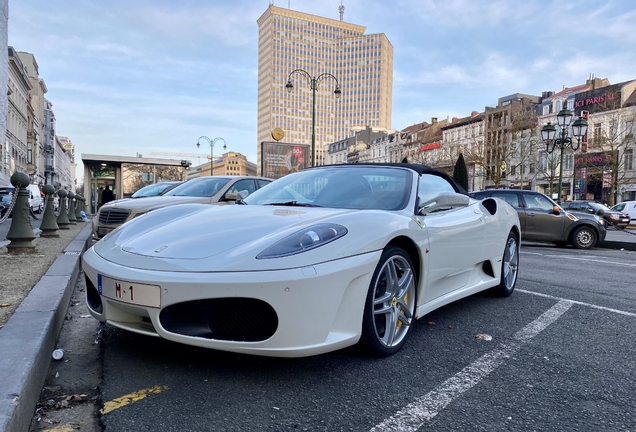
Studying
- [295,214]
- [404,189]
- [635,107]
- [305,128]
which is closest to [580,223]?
[404,189]

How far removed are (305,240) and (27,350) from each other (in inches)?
56.3

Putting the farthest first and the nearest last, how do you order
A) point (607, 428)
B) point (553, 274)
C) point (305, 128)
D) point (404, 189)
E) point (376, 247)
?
point (305, 128), point (553, 274), point (404, 189), point (376, 247), point (607, 428)

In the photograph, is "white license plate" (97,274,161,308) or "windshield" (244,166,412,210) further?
"windshield" (244,166,412,210)

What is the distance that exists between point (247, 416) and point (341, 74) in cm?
15300

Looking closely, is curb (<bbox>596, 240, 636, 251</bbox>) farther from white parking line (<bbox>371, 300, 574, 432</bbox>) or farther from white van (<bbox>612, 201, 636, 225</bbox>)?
white van (<bbox>612, 201, 636, 225</bbox>)

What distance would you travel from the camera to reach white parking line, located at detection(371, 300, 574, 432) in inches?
79.7

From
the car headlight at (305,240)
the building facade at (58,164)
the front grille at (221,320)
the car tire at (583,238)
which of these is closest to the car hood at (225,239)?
the car headlight at (305,240)

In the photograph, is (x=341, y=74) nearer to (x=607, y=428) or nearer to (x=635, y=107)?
(x=635, y=107)

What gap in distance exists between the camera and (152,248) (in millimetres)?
2670

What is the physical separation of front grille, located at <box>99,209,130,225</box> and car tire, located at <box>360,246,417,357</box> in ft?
19.8

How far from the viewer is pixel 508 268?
4727 mm

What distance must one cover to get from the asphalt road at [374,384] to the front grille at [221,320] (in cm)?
27

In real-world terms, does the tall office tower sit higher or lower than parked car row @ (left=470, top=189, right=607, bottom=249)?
higher

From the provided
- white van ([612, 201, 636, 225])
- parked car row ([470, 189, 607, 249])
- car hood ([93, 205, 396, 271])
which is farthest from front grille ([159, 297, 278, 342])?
white van ([612, 201, 636, 225])
